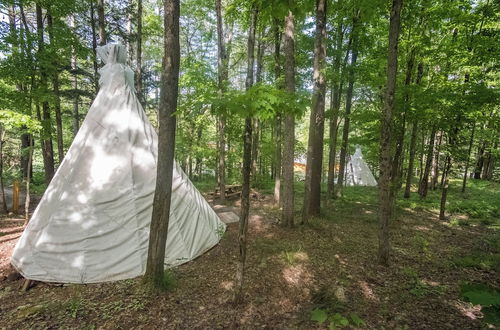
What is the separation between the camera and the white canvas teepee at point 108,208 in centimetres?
521

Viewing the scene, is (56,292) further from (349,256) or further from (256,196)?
(256,196)

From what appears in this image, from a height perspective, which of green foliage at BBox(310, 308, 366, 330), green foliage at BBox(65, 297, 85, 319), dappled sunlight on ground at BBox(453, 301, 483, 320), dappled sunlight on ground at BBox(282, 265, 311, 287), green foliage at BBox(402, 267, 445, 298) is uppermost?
green foliage at BBox(310, 308, 366, 330)

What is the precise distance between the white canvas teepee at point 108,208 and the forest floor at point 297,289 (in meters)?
0.41

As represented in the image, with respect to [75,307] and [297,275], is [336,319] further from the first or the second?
[75,307]

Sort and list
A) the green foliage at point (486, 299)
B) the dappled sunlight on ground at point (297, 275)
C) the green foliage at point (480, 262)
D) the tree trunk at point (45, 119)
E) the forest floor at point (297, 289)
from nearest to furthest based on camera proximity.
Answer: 1. the green foliage at point (486, 299)
2. the forest floor at point (297, 289)
3. the dappled sunlight on ground at point (297, 275)
4. the green foliage at point (480, 262)
5. the tree trunk at point (45, 119)

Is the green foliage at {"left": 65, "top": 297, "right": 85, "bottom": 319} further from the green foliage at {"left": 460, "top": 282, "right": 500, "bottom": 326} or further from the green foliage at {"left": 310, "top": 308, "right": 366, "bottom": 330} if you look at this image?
the green foliage at {"left": 460, "top": 282, "right": 500, "bottom": 326}

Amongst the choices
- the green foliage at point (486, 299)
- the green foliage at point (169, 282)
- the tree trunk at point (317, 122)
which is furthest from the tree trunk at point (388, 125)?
the green foliage at point (169, 282)

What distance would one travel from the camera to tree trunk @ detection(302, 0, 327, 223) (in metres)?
7.55

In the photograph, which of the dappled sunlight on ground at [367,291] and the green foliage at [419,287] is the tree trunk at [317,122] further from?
the green foliage at [419,287]

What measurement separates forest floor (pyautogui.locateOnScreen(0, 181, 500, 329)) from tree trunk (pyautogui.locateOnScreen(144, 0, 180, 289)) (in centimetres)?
60

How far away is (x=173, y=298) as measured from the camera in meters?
4.54

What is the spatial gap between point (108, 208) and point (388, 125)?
6330 mm

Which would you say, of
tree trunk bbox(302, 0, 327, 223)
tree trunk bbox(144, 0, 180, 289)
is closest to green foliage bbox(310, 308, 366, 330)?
tree trunk bbox(144, 0, 180, 289)

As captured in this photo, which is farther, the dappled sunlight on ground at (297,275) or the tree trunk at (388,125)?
the tree trunk at (388,125)
